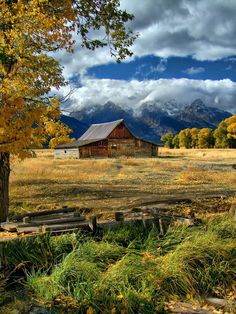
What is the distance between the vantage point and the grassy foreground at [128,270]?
6258 mm

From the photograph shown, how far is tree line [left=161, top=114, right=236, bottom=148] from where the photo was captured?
111750 mm

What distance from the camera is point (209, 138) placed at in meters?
127

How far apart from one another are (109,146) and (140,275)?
63188 millimetres

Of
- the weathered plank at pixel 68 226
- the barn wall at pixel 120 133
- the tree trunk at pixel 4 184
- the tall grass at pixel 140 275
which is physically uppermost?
the barn wall at pixel 120 133

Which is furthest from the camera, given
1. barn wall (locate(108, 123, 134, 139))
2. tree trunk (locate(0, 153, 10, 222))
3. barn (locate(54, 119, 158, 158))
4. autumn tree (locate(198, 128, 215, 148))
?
autumn tree (locate(198, 128, 215, 148))

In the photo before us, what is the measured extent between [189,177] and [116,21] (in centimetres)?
1756

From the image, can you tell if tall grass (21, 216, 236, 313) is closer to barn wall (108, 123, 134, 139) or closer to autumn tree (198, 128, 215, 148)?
barn wall (108, 123, 134, 139)

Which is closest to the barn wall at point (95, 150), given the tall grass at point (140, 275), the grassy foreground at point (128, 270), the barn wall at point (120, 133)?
the barn wall at point (120, 133)

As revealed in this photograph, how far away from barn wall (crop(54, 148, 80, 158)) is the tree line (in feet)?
172

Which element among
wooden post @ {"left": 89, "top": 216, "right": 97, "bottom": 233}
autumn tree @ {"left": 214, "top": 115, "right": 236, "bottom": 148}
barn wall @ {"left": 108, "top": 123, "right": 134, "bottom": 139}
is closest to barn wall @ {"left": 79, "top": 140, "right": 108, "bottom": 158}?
barn wall @ {"left": 108, "top": 123, "right": 134, "bottom": 139}

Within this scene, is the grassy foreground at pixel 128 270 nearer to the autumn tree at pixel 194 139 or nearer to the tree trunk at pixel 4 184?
the tree trunk at pixel 4 184

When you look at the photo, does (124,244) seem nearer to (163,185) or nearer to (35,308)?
(35,308)

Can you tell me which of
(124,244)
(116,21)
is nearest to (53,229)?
(124,244)

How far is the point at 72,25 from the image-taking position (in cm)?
1141
